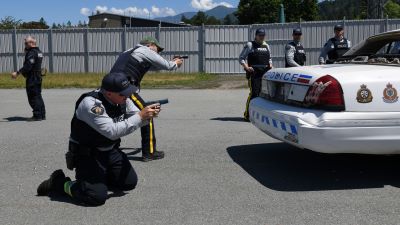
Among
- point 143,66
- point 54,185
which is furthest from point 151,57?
point 54,185

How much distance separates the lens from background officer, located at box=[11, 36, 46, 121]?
33.0 feet

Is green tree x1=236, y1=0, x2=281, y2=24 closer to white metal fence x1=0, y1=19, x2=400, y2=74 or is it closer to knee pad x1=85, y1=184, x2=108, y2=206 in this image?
white metal fence x1=0, y1=19, x2=400, y2=74

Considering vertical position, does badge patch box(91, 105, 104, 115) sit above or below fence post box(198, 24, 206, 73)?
below

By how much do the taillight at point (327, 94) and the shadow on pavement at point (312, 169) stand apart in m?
0.81

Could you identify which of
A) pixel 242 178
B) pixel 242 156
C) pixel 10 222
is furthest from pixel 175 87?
pixel 10 222

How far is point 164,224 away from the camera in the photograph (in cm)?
419

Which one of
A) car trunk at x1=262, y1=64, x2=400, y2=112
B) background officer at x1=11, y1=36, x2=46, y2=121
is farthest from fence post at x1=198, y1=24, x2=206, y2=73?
car trunk at x1=262, y1=64, x2=400, y2=112

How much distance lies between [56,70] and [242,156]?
907 inches

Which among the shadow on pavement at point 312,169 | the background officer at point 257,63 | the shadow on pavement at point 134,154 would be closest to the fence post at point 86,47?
the background officer at point 257,63

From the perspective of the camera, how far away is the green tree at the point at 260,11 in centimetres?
7625

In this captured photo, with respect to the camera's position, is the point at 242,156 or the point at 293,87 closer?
the point at 293,87

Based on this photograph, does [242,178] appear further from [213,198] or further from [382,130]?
[382,130]

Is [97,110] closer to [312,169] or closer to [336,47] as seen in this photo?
[312,169]

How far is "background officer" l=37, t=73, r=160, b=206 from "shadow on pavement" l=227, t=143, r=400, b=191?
4.77ft
